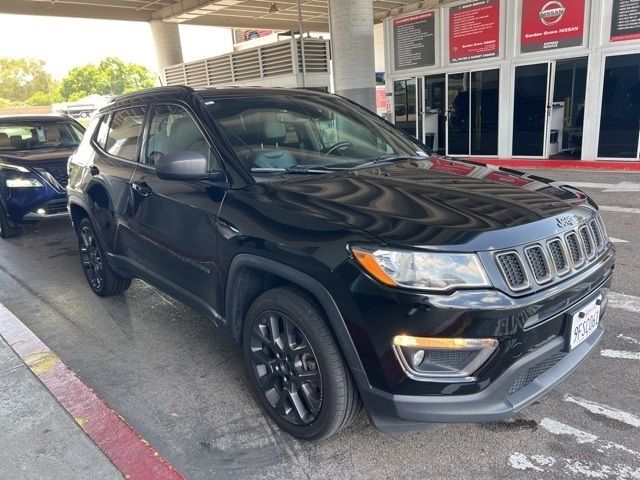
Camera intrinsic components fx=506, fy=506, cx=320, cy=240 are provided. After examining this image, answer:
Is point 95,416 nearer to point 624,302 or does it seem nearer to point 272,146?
point 272,146

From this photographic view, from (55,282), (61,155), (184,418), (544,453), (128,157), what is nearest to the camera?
(544,453)

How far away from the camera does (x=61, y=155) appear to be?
24.7ft

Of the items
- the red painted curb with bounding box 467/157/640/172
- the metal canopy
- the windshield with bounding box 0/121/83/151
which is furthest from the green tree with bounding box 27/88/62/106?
the red painted curb with bounding box 467/157/640/172

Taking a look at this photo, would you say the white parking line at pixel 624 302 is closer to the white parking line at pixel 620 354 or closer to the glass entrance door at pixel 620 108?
the white parking line at pixel 620 354

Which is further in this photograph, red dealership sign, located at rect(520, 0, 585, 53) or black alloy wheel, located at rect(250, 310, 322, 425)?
red dealership sign, located at rect(520, 0, 585, 53)

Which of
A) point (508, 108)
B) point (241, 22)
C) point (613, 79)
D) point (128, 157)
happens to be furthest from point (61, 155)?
point (241, 22)

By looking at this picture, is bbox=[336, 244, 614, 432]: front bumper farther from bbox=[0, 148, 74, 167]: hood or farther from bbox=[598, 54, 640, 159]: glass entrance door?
bbox=[598, 54, 640, 159]: glass entrance door

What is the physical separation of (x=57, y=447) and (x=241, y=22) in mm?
24589

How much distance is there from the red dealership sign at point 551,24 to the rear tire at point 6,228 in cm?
1088

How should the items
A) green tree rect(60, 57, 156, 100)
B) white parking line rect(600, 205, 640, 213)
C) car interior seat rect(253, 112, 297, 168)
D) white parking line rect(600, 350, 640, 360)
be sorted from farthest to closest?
green tree rect(60, 57, 156, 100) → white parking line rect(600, 205, 640, 213) → white parking line rect(600, 350, 640, 360) → car interior seat rect(253, 112, 297, 168)

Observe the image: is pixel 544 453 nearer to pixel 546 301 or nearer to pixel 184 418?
pixel 546 301

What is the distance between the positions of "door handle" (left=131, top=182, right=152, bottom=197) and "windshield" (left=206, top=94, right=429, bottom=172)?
76 cm

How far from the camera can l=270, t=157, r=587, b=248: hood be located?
2.12 m

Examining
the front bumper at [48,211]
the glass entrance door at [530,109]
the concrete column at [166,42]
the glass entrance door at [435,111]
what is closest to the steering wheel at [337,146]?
the front bumper at [48,211]
